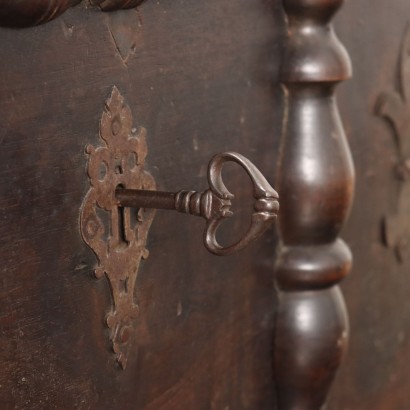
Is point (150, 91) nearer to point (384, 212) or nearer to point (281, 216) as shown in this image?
point (281, 216)

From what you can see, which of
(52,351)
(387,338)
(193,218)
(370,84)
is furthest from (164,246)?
(387,338)

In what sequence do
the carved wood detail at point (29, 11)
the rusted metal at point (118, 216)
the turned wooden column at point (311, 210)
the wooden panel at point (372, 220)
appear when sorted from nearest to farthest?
the carved wood detail at point (29, 11) → the rusted metal at point (118, 216) → the turned wooden column at point (311, 210) → the wooden panel at point (372, 220)

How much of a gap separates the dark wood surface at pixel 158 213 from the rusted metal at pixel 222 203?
0.26 ft

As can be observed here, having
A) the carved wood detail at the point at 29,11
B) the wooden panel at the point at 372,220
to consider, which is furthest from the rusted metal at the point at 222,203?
the wooden panel at the point at 372,220

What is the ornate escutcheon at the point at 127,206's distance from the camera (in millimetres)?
679

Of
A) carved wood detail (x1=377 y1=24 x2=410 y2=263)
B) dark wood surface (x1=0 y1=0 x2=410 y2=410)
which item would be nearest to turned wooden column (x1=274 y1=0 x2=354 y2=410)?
dark wood surface (x1=0 y1=0 x2=410 y2=410)

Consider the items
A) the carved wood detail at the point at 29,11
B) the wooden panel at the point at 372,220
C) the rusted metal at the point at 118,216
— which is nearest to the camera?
the carved wood detail at the point at 29,11

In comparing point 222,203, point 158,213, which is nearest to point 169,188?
point 158,213

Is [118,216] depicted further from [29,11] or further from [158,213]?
[29,11]

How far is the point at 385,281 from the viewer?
1193mm

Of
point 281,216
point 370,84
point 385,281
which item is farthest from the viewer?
point 385,281

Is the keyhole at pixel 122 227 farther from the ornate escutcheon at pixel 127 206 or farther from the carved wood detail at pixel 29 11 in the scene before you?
the carved wood detail at pixel 29 11

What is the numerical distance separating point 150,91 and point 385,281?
21.5 inches

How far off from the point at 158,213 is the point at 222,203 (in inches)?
5.2
